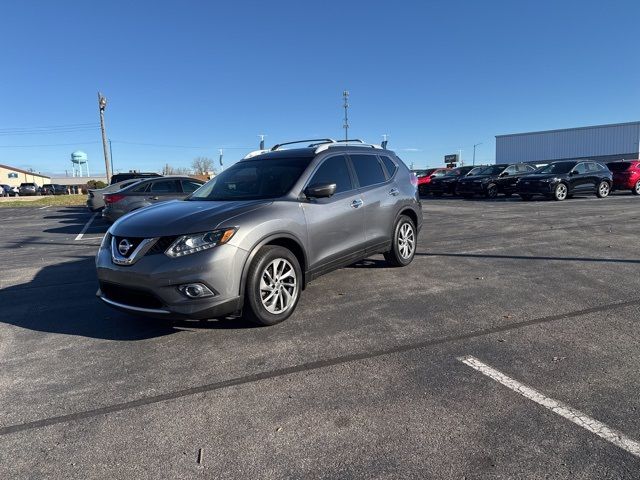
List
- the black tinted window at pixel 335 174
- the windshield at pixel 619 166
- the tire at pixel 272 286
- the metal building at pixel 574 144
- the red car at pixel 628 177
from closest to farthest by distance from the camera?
the tire at pixel 272 286
the black tinted window at pixel 335 174
the red car at pixel 628 177
the windshield at pixel 619 166
the metal building at pixel 574 144

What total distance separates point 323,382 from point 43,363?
246cm

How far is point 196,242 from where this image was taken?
12.9ft

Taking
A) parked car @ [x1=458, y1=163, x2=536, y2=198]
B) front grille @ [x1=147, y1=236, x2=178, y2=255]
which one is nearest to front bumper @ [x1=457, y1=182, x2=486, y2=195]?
parked car @ [x1=458, y1=163, x2=536, y2=198]

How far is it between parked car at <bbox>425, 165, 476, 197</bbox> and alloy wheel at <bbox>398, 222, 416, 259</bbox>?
1797 cm

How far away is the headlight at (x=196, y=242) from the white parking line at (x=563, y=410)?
7.44 feet

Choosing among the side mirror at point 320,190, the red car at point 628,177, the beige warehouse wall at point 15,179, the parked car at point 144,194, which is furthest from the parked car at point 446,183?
the beige warehouse wall at point 15,179

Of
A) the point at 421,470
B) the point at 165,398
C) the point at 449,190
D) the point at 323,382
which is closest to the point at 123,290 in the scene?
the point at 165,398

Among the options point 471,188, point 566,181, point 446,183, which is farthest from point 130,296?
A: point 446,183

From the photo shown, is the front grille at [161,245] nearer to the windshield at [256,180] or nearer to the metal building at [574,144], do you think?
the windshield at [256,180]

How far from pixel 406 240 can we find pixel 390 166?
1153 millimetres

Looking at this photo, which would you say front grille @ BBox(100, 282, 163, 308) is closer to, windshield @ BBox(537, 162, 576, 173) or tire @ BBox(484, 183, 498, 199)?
windshield @ BBox(537, 162, 576, 173)

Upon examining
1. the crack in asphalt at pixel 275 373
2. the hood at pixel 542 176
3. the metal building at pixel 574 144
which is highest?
the metal building at pixel 574 144

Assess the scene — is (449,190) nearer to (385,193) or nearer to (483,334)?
(385,193)

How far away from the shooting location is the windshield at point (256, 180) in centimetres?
496
